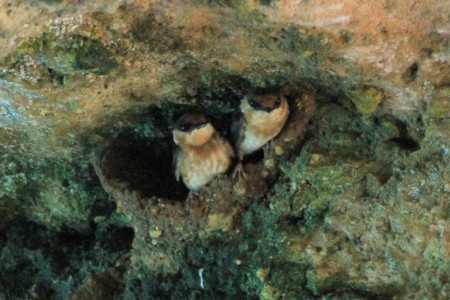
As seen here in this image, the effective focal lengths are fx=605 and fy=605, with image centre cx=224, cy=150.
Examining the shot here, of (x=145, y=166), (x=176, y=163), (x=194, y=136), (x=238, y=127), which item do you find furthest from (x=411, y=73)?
(x=145, y=166)

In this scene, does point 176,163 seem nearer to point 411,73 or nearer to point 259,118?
point 259,118

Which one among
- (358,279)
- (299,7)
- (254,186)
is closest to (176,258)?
(254,186)

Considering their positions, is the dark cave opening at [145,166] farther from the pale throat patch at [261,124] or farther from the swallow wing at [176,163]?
the pale throat patch at [261,124]

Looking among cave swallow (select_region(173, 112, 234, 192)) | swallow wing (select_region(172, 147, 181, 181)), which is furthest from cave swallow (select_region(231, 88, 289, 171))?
swallow wing (select_region(172, 147, 181, 181))

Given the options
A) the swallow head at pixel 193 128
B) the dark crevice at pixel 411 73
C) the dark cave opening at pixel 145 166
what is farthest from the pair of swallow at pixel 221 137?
the dark crevice at pixel 411 73

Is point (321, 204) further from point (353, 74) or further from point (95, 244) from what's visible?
point (95, 244)

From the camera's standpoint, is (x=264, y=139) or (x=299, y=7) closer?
(x=299, y=7)
